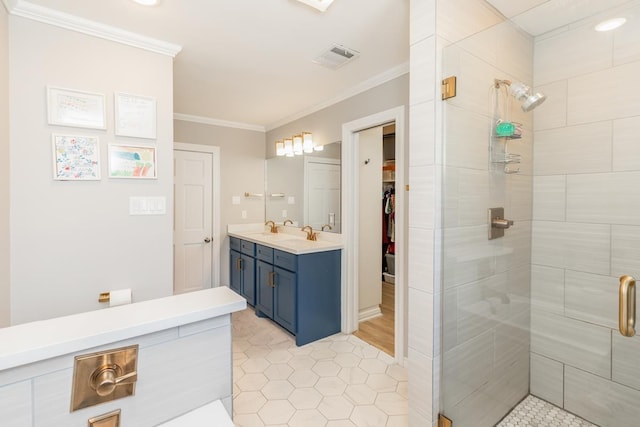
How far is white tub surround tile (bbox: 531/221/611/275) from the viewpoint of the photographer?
1.68m

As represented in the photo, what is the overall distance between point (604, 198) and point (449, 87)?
1.11 m

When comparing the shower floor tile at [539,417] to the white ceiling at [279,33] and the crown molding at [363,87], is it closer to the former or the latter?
the white ceiling at [279,33]

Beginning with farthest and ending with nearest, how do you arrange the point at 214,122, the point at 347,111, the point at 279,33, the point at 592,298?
the point at 214,122, the point at 347,111, the point at 279,33, the point at 592,298

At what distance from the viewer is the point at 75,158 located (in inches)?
69.4

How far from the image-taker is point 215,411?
961 millimetres

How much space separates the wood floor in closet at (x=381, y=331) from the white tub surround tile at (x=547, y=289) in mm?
1210

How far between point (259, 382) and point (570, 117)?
266 cm

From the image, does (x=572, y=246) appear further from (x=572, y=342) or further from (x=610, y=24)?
(x=610, y=24)

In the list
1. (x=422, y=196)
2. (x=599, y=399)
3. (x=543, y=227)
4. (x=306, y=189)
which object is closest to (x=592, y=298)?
(x=543, y=227)

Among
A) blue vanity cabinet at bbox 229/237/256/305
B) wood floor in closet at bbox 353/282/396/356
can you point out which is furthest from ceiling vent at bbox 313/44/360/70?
wood floor in closet at bbox 353/282/396/356

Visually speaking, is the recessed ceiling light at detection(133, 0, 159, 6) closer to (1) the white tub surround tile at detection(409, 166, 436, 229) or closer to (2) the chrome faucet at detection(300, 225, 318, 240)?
(1) the white tub surround tile at detection(409, 166, 436, 229)

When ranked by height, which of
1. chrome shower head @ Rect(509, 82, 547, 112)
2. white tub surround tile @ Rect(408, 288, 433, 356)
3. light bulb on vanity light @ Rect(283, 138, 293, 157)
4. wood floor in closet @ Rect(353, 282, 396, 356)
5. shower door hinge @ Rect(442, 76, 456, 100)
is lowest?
wood floor in closet @ Rect(353, 282, 396, 356)

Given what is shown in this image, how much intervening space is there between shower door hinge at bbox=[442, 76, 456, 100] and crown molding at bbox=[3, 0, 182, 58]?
178 cm

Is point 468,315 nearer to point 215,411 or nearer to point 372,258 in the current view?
point 215,411
